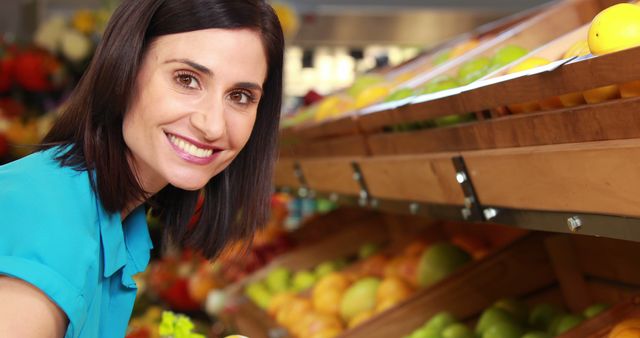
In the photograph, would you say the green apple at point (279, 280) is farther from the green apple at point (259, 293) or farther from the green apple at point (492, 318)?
the green apple at point (492, 318)

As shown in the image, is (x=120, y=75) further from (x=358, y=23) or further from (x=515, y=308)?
(x=358, y=23)

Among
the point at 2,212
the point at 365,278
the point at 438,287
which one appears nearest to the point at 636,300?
the point at 438,287

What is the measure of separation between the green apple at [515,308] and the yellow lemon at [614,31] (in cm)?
95

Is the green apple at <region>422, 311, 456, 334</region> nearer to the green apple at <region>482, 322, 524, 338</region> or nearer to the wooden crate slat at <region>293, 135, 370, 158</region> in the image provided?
the green apple at <region>482, 322, 524, 338</region>

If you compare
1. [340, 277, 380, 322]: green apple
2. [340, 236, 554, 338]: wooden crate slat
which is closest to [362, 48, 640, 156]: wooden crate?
[340, 236, 554, 338]: wooden crate slat

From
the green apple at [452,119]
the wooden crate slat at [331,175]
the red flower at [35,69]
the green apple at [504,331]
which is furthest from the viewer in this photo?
the red flower at [35,69]

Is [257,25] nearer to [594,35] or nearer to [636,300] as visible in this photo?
[594,35]

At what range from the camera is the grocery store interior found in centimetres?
110

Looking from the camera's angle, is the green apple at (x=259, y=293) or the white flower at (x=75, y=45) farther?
the white flower at (x=75, y=45)

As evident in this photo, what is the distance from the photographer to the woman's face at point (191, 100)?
4.31ft

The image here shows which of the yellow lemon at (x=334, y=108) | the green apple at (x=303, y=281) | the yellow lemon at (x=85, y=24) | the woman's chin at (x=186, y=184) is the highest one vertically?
the yellow lemon at (x=85, y=24)

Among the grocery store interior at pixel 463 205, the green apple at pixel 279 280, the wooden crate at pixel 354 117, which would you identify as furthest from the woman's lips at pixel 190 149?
the green apple at pixel 279 280

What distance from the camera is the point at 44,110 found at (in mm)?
5070

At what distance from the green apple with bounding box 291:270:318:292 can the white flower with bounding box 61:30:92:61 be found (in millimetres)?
2205
